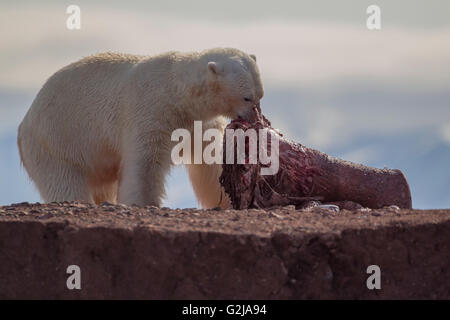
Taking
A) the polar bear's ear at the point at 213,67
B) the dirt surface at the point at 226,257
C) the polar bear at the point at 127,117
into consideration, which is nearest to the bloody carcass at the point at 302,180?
the polar bear at the point at 127,117

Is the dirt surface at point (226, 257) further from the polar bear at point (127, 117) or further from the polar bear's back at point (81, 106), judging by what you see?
the polar bear's back at point (81, 106)

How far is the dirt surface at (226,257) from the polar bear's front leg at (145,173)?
9.59ft

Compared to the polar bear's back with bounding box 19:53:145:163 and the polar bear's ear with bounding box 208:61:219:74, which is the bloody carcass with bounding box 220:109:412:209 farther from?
the polar bear's back with bounding box 19:53:145:163

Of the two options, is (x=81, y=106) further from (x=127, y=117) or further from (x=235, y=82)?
(x=235, y=82)

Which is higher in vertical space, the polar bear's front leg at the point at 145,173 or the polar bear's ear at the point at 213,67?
the polar bear's ear at the point at 213,67

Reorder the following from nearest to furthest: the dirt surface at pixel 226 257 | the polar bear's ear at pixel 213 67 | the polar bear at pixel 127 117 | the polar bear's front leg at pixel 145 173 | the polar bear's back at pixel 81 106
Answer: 1. the dirt surface at pixel 226 257
2. the polar bear's ear at pixel 213 67
3. the polar bear at pixel 127 117
4. the polar bear's front leg at pixel 145 173
5. the polar bear's back at pixel 81 106

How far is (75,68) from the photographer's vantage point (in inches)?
386

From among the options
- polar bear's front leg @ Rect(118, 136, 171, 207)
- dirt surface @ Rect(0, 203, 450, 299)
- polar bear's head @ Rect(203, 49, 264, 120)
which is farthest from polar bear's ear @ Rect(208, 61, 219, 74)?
dirt surface @ Rect(0, 203, 450, 299)

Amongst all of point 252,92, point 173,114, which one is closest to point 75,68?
point 173,114

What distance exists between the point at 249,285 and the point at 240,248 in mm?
287

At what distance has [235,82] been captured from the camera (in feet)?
26.1

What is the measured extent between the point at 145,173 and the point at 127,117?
0.89 m

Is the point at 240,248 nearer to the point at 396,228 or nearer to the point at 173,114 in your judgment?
the point at 396,228

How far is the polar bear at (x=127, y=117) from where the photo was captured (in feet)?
27.0
